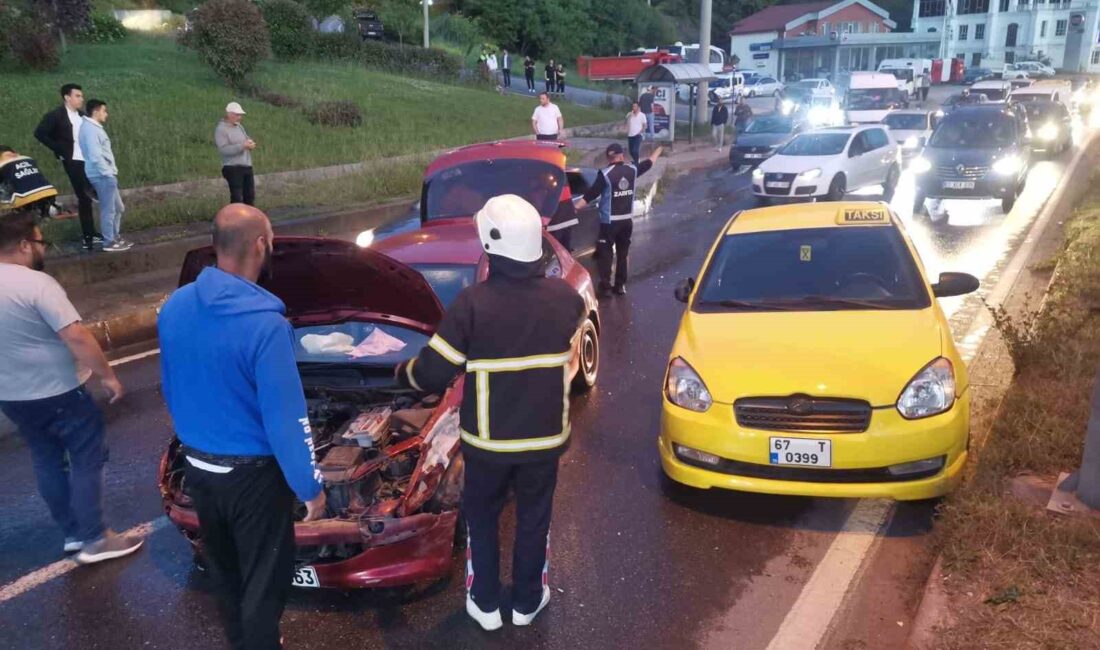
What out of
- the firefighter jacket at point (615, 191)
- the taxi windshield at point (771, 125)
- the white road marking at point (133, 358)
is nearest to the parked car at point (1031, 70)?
the taxi windshield at point (771, 125)

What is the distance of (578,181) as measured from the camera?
10789mm

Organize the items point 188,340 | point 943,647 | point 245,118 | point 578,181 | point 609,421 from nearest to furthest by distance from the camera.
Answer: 1. point 188,340
2. point 943,647
3. point 609,421
4. point 578,181
5. point 245,118

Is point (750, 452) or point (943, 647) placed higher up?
point (750, 452)

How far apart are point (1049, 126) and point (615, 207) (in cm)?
1902

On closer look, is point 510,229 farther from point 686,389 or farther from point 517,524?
point 686,389

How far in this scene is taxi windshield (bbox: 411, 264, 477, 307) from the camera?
614 cm

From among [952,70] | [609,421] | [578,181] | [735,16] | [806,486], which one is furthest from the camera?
[735,16]

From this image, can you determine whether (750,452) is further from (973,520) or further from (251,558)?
(251,558)

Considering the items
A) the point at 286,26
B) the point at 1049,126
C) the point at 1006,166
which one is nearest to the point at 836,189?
the point at 1006,166

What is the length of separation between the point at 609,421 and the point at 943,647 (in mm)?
3264

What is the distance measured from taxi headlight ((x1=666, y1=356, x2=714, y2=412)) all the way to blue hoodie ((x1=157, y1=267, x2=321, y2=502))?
2.52 meters

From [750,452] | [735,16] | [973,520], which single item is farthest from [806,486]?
[735,16]

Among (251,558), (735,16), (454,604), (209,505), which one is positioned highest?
(735,16)

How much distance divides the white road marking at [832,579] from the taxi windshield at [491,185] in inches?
194
